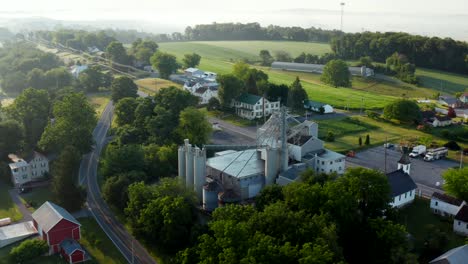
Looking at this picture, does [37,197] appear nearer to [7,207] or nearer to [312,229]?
[7,207]

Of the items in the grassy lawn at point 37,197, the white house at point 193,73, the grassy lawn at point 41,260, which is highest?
the white house at point 193,73

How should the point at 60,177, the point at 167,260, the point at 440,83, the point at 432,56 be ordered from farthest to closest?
the point at 432,56 < the point at 440,83 < the point at 60,177 < the point at 167,260

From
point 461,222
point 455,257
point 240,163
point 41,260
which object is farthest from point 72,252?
point 461,222

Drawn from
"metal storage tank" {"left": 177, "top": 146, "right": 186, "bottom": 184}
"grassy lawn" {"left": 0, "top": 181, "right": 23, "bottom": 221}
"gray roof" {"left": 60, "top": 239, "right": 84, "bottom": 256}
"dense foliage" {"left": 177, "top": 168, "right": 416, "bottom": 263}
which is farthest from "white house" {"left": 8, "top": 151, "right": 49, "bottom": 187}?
"dense foliage" {"left": 177, "top": 168, "right": 416, "bottom": 263}

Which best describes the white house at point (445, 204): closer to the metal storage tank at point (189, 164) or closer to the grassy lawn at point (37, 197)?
the metal storage tank at point (189, 164)

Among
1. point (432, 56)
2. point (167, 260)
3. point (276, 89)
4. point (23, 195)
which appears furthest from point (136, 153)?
point (432, 56)

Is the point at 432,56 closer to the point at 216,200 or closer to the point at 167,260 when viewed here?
the point at 216,200

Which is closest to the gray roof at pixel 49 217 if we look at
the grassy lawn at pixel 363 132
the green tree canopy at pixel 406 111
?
the grassy lawn at pixel 363 132
